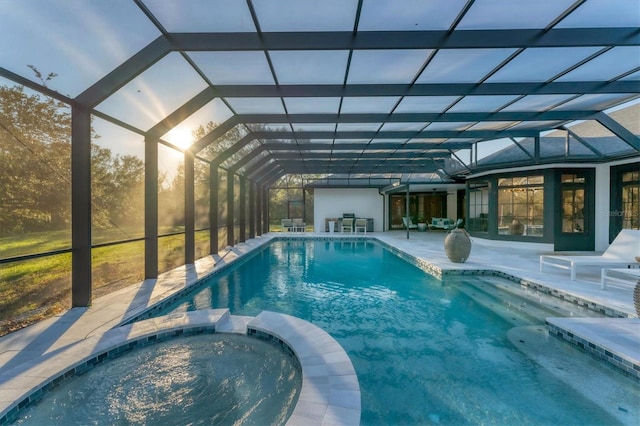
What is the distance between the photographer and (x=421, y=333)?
12.6 ft

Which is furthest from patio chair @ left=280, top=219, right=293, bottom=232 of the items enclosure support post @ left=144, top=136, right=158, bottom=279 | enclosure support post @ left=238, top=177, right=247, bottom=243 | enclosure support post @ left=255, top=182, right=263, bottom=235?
enclosure support post @ left=144, top=136, right=158, bottom=279

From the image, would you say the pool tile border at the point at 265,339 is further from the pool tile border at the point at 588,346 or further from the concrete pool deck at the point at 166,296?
the pool tile border at the point at 588,346

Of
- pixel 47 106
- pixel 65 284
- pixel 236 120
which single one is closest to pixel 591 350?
pixel 236 120

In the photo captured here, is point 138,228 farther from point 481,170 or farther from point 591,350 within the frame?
point 591,350

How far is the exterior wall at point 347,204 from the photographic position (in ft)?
56.0

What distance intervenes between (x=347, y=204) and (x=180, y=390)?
14986 mm

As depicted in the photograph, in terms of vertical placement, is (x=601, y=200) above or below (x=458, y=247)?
above

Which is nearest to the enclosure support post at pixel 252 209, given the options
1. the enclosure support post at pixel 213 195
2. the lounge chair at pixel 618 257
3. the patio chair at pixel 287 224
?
the patio chair at pixel 287 224

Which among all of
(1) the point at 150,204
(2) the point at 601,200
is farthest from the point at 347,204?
(1) the point at 150,204

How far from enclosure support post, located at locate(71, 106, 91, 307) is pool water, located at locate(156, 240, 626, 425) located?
4.26ft

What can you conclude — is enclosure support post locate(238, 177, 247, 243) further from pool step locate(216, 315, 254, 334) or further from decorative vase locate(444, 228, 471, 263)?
pool step locate(216, 315, 254, 334)

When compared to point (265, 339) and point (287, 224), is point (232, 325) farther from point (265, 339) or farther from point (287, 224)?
point (287, 224)

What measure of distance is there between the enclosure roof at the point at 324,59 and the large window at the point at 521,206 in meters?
2.91

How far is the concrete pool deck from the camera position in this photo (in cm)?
281
